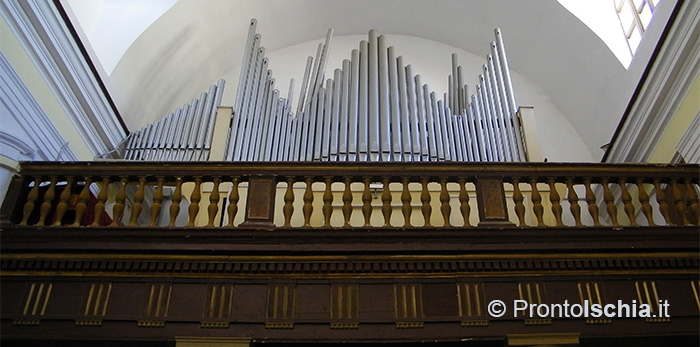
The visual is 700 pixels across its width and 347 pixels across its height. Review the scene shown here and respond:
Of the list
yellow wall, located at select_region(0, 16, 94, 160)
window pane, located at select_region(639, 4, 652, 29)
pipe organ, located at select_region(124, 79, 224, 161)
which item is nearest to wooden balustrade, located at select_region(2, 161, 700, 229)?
yellow wall, located at select_region(0, 16, 94, 160)

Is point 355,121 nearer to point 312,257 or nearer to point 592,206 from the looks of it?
point 312,257

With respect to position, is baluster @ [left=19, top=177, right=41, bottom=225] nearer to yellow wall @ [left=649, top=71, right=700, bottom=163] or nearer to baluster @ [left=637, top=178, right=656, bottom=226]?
baluster @ [left=637, top=178, right=656, bottom=226]

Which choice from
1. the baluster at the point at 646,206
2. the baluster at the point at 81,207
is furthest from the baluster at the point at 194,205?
the baluster at the point at 646,206

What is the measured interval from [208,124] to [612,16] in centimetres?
509

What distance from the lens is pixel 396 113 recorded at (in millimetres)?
7730

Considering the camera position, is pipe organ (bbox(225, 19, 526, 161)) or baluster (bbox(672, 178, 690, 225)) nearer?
baluster (bbox(672, 178, 690, 225))

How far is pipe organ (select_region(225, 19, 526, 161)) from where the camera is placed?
24.3 ft

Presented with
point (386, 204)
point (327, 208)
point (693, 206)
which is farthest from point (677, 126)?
point (327, 208)

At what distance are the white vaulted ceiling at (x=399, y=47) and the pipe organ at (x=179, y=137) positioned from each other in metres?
0.52

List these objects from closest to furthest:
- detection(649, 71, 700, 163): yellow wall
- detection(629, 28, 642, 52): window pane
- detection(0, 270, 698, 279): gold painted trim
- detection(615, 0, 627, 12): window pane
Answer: detection(0, 270, 698, 279): gold painted trim < detection(649, 71, 700, 163): yellow wall < detection(629, 28, 642, 52): window pane < detection(615, 0, 627, 12): window pane

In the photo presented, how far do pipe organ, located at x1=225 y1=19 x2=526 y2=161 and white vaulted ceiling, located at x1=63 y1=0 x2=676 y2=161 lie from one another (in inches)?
40.5

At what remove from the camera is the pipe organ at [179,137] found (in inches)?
307

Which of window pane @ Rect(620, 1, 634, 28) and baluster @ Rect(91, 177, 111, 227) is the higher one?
window pane @ Rect(620, 1, 634, 28)

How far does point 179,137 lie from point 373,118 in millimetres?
2202
